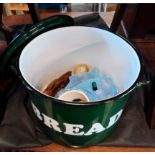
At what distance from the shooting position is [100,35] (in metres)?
0.56

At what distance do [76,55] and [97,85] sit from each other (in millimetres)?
96

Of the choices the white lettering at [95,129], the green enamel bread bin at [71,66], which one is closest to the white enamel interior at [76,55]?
the green enamel bread bin at [71,66]

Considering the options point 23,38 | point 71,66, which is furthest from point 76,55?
point 23,38

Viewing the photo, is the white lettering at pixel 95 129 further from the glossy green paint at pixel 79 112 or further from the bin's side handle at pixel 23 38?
the bin's side handle at pixel 23 38

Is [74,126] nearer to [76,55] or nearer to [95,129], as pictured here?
[95,129]

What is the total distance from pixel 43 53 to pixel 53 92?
9 cm

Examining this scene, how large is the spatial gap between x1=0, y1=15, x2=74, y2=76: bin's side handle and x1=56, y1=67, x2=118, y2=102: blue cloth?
4.9 inches

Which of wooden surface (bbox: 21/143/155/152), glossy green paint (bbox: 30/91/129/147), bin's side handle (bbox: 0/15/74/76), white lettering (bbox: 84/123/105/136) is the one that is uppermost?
bin's side handle (bbox: 0/15/74/76)

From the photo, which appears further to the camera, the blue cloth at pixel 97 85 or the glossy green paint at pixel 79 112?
the blue cloth at pixel 97 85

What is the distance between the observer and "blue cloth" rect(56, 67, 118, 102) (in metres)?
0.55

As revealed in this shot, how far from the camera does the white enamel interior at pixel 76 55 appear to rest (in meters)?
0.53

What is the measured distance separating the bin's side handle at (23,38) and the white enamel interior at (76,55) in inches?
0.5

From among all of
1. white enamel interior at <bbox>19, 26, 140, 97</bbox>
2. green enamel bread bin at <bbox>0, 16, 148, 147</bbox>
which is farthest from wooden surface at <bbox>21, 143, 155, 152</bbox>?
white enamel interior at <bbox>19, 26, 140, 97</bbox>

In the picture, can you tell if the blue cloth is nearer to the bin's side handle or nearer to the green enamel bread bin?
the green enamel bread bin
